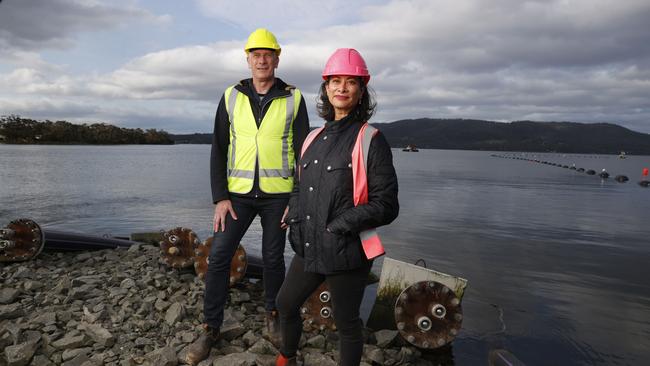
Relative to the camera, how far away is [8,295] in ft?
18.4

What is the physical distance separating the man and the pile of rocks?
1.74 ft

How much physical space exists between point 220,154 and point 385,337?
3.15m

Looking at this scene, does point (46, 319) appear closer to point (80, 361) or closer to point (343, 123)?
point (80, 361)

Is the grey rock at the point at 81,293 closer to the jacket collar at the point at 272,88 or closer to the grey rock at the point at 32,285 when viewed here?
the grey rock at the point at 32,285

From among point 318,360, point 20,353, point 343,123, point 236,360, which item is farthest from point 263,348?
point 343,123

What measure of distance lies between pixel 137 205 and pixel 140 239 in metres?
12.6

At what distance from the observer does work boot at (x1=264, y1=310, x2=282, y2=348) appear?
4496 millimetres

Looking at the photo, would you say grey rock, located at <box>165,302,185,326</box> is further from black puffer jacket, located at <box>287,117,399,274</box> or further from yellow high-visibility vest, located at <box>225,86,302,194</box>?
black puffer jacket, located at <box>287,117,399,274</box>

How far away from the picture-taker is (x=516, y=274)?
1047cm

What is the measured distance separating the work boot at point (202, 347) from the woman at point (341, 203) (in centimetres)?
135

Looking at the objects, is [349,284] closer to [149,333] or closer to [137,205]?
[149,333]

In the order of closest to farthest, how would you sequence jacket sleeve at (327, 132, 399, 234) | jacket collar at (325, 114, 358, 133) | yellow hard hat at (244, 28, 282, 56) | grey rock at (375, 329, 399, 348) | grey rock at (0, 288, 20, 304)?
1. jacket sleeve at (327, 132, 399, 234)
2. jacket collar at (325, 114, 358, 133)
3. yellow hard hat at (244, 28, 282, 56)
4. grey rock at (375, 329, 399, 348)
5. grey rock at (0, 288, 20, 304)

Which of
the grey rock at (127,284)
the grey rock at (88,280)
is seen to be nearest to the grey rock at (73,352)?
the grey rock at (127,284)

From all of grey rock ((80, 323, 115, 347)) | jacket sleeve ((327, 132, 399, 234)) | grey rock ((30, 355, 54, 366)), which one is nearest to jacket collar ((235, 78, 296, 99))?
jacket sleeve ((327, 132, 399, 234))
